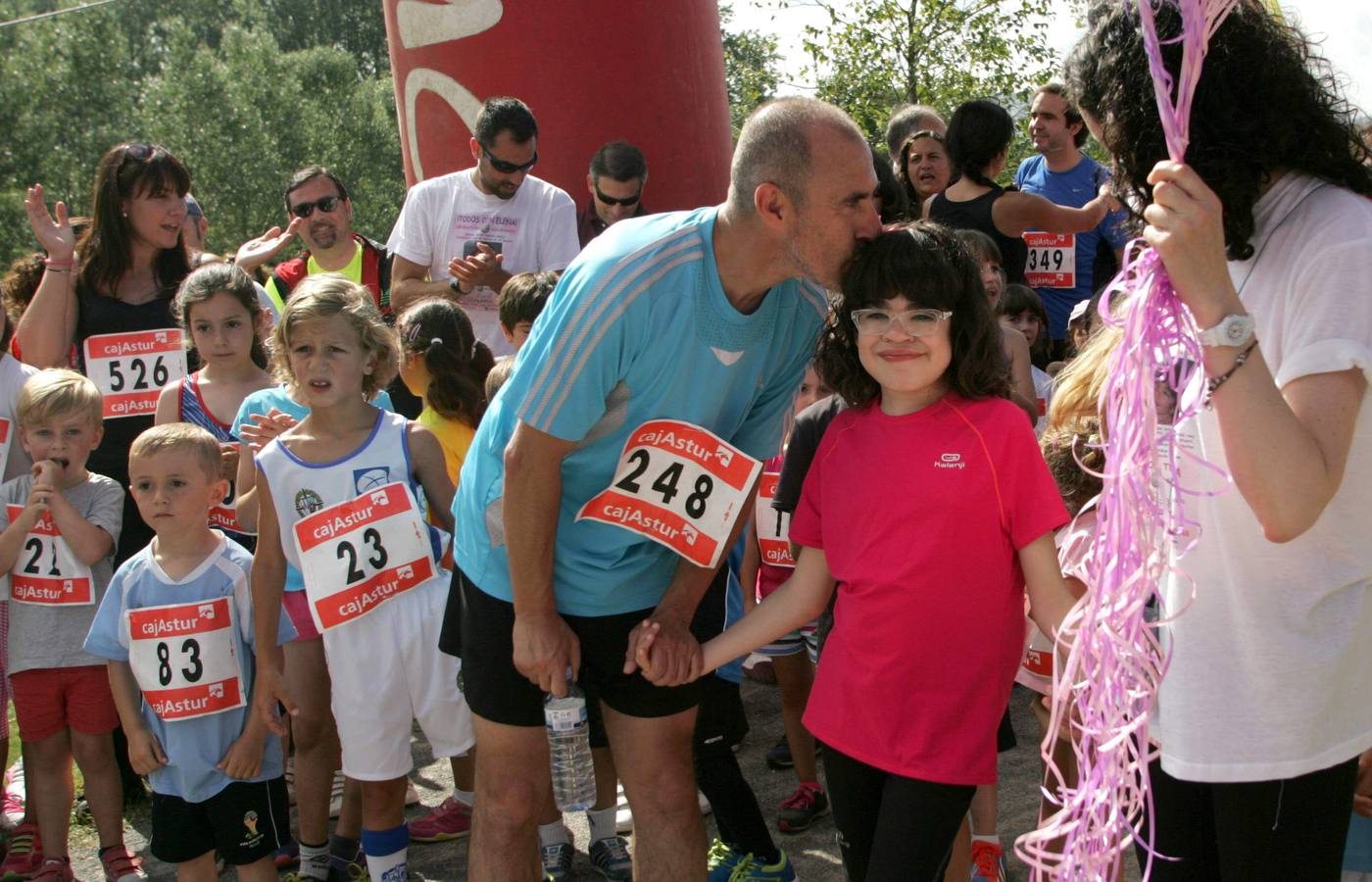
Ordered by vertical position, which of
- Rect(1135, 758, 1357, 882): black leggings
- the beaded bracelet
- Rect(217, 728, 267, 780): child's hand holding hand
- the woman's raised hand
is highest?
the beaded bracelet

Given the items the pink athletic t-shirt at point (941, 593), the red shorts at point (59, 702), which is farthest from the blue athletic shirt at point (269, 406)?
the pink athletic t-shirt at point (941, 593)

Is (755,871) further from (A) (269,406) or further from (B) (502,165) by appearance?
(B) (502,165)

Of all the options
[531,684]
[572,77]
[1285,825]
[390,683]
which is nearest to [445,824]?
[390,683]

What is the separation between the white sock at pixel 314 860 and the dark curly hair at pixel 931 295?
237cm

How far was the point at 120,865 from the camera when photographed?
4.25 meters

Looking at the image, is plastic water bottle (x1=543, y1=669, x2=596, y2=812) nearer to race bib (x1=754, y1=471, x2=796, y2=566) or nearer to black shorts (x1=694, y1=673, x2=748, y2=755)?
black shorts (x1=694, y1=673, x2=748, y2=755)

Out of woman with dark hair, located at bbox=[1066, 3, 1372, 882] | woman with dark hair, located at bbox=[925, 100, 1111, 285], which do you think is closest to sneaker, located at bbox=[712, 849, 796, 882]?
woman with dark hair, located at bbox=[1066, 3, 1372, 882]

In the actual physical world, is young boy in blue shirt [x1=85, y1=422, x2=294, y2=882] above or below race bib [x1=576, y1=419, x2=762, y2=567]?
below

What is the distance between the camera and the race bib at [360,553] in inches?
148

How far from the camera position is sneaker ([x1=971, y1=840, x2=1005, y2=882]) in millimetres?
3537

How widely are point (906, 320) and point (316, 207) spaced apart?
13.1ft

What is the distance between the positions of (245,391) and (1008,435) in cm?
301

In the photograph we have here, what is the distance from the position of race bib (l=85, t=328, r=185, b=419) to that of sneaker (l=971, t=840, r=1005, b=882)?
3.18 metres

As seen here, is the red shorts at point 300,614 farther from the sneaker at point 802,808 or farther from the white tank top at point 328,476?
the sneaker at point 802,808
